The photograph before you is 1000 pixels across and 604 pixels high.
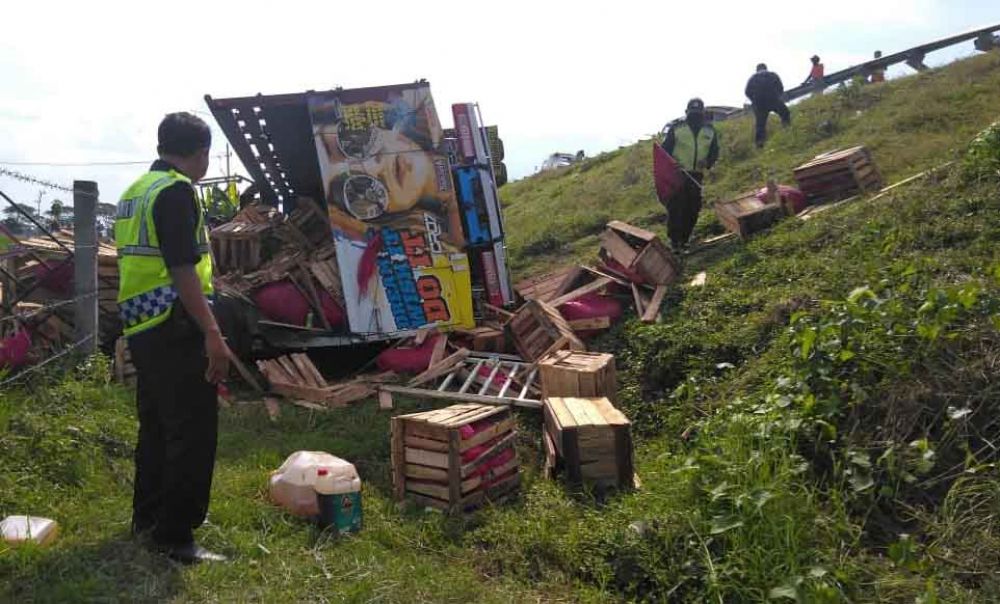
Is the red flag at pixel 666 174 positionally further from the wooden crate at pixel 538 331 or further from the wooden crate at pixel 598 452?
the wooden crate at pixel 598 452

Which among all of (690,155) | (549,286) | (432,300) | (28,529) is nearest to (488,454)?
(28,529)

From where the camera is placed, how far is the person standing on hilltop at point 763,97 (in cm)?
1434

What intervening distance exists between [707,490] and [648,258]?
449 cm

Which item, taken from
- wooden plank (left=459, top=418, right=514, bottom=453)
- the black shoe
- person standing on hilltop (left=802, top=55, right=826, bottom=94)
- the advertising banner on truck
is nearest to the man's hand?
the black shoe

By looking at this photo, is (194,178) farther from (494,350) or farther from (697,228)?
(697,228)

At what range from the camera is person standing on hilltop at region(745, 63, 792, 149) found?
1434 cm

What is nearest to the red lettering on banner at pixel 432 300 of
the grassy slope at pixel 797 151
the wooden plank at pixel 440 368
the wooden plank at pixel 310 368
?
the wooden plank at pixel 440 368

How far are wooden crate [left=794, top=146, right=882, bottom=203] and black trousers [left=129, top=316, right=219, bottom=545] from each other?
27.6 ft

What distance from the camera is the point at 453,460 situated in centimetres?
492

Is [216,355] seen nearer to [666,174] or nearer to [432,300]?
[432,300]

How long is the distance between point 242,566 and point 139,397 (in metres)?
1.01

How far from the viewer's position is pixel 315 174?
10.1 m

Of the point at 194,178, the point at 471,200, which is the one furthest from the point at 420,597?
the point at 471,200

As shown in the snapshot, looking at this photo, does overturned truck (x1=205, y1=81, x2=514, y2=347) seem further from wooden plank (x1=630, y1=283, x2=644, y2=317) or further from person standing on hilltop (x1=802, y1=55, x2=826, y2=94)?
person standing on hilltop (x1=802, y1=55, x2=826, y2=94)
